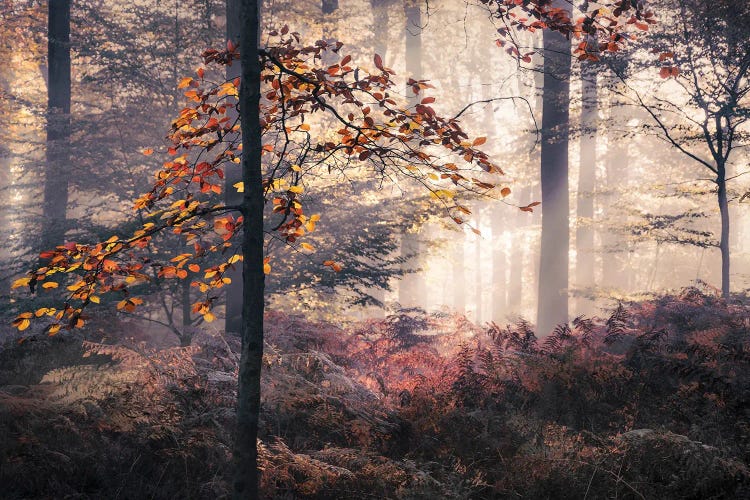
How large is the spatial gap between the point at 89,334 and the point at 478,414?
241 inches

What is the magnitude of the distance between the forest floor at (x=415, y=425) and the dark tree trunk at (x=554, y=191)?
622 cm

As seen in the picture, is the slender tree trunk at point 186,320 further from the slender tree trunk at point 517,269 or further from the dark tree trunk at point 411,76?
the slender tree trunk at point 517,269

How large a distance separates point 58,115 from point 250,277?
45.3 ft

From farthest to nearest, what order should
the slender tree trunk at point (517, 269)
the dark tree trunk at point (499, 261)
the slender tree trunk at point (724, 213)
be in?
the dark tree trunk at point (499, 261), the slender tree trunk at point (517, 269), the slender tree trunk at point (724, 213)

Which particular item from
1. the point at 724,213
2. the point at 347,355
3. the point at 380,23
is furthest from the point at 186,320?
the point at 380,23

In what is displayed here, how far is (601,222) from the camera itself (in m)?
18.8

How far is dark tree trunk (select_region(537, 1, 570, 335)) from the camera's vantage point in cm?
1256

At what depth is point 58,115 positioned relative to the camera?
48.1 feet

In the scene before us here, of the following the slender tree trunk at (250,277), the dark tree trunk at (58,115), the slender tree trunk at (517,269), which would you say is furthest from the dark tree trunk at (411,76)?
the slender tree trunk at (250,277)

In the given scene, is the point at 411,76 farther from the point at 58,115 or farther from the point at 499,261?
the point at 499,261

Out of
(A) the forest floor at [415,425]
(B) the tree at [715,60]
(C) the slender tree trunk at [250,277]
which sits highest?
(B) the tree at [715,60]

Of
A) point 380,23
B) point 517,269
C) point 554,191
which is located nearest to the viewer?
point 554,191

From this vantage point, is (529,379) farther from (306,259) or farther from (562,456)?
(306,259)

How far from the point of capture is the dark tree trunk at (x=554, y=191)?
495 inches
